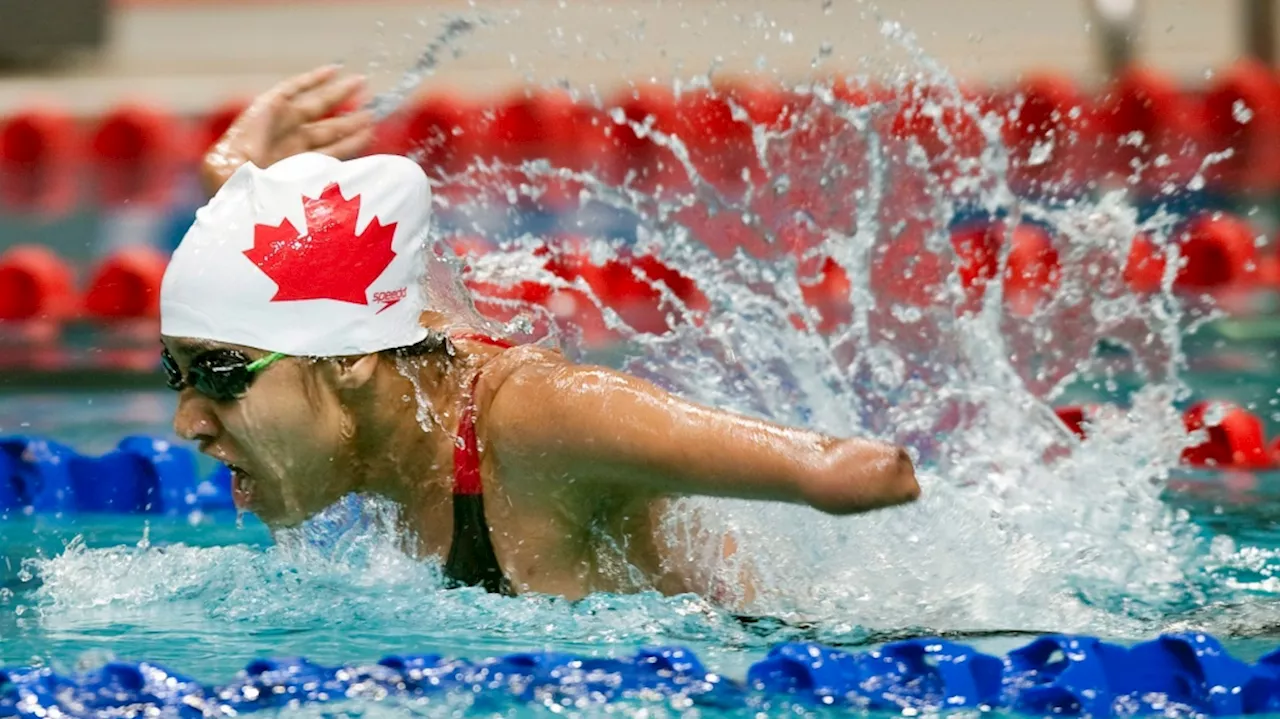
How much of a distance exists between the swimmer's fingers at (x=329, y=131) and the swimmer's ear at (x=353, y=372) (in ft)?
2.57

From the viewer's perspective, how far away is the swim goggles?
1917 millimetres

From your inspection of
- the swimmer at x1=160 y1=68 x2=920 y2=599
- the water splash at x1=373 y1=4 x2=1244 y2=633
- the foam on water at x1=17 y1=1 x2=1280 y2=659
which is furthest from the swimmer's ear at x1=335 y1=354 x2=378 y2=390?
the water splash at x1=373 y1=4 x2=1244 y2=633

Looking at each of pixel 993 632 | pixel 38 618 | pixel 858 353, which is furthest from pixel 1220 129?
pixel 38 618

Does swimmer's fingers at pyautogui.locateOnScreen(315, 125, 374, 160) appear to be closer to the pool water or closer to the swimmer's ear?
the pool water

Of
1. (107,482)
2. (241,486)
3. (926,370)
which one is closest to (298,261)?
(241,486)

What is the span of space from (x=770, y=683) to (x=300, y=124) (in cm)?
126

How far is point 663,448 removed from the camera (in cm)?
182

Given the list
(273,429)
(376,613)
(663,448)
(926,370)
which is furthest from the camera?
(926,370)

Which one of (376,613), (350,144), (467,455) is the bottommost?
(376,613)

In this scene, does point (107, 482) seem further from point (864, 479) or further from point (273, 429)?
point (864, 479)

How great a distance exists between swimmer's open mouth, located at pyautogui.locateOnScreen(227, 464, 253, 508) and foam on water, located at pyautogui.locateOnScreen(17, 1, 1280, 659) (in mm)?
233

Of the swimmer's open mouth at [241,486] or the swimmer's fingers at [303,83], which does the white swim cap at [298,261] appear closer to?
the swimmer's open mouth at [241,486]

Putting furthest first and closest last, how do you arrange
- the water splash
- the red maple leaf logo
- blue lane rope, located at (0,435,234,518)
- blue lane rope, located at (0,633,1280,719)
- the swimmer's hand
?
blue lane rope, located at (0,435,234,518) → the swimmer's hand → the water splash → the red maple leaf logo → blue lane rope, located at (0,633,1280,719)

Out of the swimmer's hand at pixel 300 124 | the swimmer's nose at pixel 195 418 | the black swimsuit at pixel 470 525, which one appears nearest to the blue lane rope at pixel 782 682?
the black swimsuit at pixel 470 525
